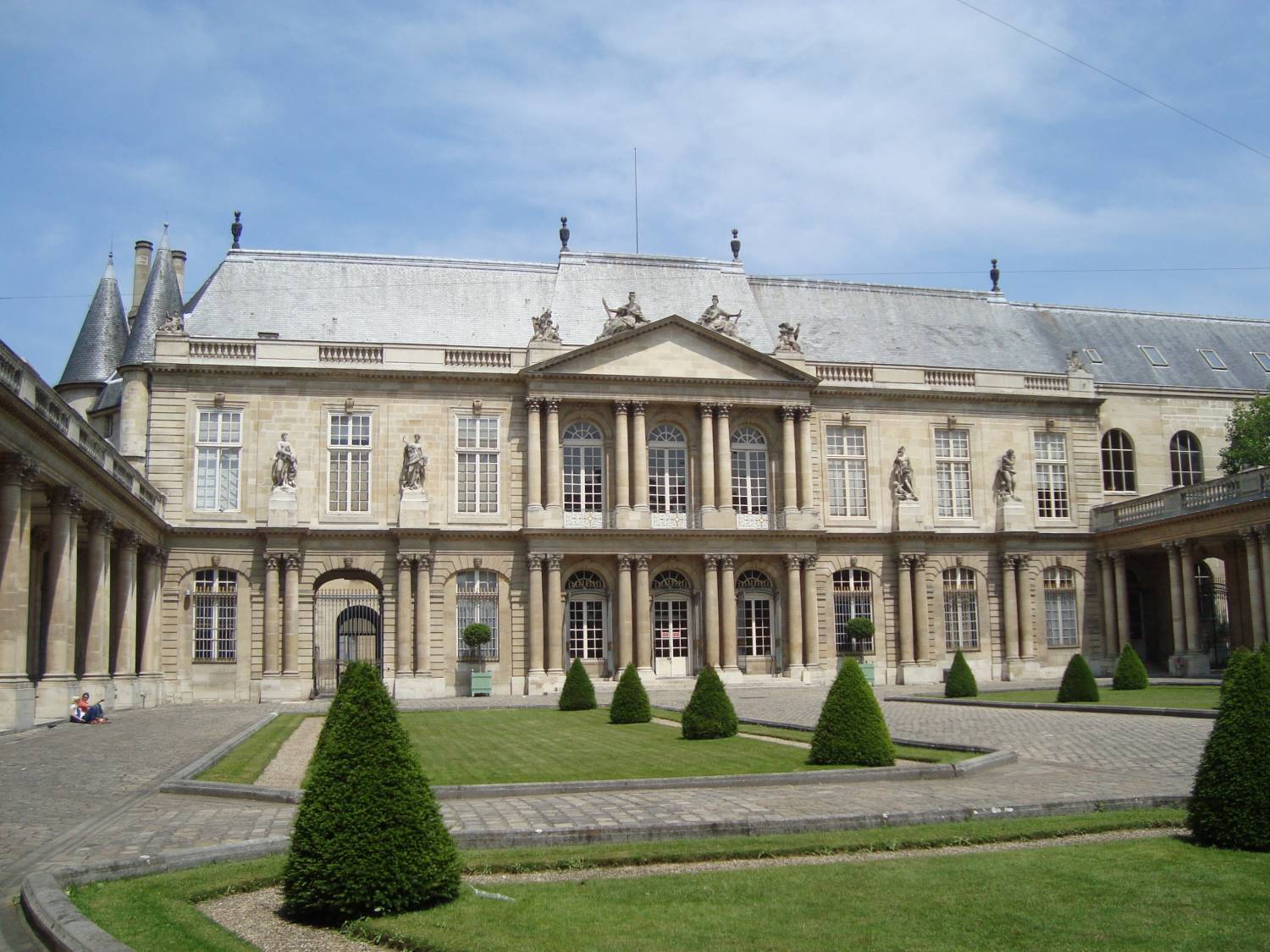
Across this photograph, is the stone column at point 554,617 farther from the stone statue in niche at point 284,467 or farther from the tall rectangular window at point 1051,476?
the tall rectangular window at point 1051,476

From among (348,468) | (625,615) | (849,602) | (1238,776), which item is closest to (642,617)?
(625,615)

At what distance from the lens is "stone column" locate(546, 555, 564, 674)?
3972 cm

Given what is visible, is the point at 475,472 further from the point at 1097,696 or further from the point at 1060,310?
the point at 1060,310

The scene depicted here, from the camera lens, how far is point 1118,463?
4728 cm

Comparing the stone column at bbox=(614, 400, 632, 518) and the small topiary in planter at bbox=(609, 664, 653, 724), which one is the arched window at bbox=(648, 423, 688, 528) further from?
the small topiary in planter at bbox=(609, 664, 653, 724)

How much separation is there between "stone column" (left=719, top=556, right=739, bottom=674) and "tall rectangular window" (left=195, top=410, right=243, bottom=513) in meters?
15.9

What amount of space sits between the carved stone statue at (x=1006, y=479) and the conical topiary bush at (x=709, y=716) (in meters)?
25.2

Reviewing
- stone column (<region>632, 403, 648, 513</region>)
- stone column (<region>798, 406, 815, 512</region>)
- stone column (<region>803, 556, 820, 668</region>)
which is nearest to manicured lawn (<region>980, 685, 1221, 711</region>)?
stone column (<region>803, 556, 820, 668</region>)

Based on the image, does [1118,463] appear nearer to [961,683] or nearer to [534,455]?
[961,683]

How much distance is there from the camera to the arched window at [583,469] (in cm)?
4125

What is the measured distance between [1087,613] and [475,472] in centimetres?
2268

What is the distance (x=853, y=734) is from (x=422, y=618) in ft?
80.7

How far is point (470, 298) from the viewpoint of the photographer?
44.4 m

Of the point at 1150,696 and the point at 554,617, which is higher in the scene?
the point at 554,617
